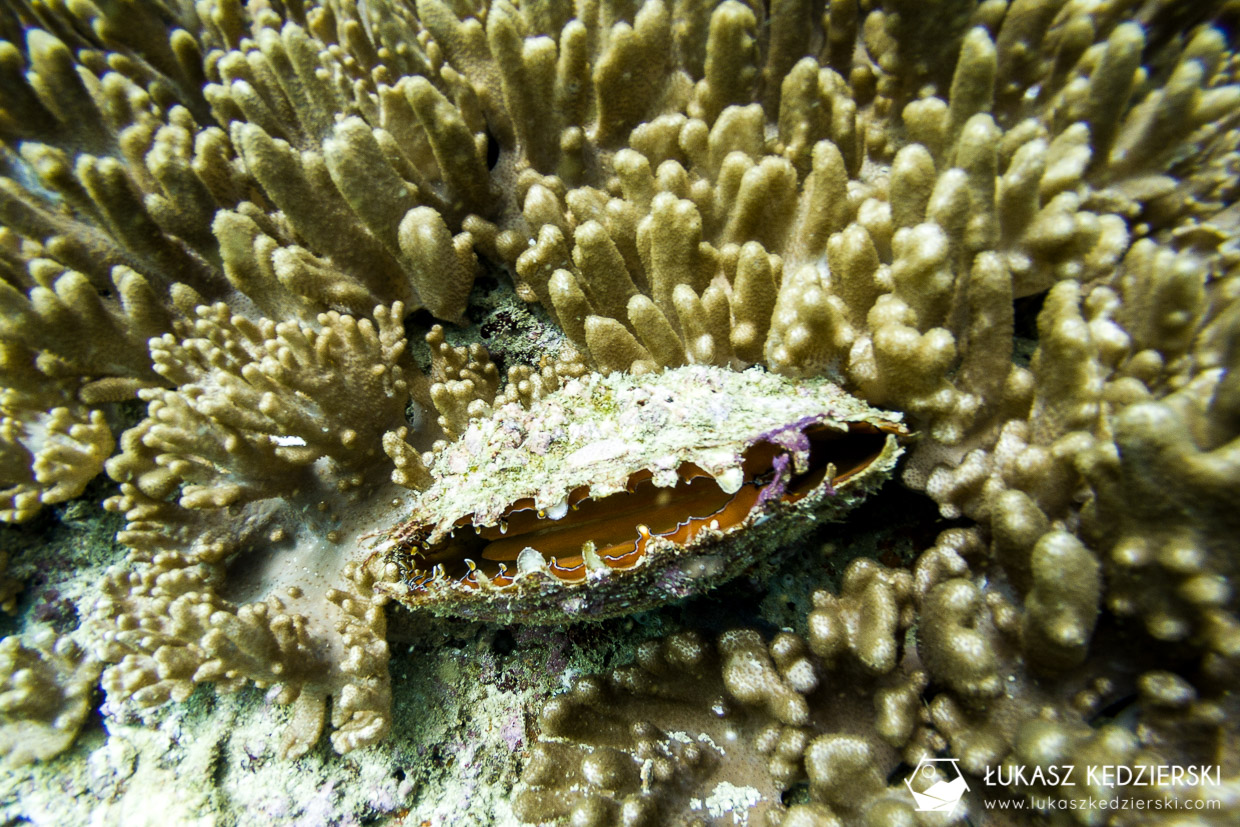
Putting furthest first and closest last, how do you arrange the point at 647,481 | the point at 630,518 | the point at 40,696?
1. the point at 40,696
2. the point at 630,518
3. the point at 647,481

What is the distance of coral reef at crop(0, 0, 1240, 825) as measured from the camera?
4.99 ft

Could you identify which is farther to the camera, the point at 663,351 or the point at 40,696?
the point at 40,696

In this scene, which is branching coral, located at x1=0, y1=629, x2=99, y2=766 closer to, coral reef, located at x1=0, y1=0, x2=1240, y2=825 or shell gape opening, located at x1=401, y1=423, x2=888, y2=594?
coral reef, located at x1=0, y1=0, x2=1240, y2=825

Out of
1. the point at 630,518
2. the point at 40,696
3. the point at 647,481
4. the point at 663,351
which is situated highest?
the point at 663,351

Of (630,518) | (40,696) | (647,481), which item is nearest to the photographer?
(647,481)

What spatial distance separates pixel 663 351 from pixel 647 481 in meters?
0.55

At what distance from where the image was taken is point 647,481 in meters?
1.85

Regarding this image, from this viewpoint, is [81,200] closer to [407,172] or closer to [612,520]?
[407,172]

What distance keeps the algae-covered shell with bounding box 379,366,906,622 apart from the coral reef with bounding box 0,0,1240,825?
0.02 metres

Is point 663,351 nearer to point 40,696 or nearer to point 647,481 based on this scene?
point 647,481

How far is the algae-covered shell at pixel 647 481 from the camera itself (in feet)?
5.00

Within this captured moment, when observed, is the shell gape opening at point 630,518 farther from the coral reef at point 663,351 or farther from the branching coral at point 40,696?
the branching coral at point 40,696

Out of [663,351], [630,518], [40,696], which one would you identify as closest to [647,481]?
[630,518]

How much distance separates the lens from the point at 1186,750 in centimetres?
131
